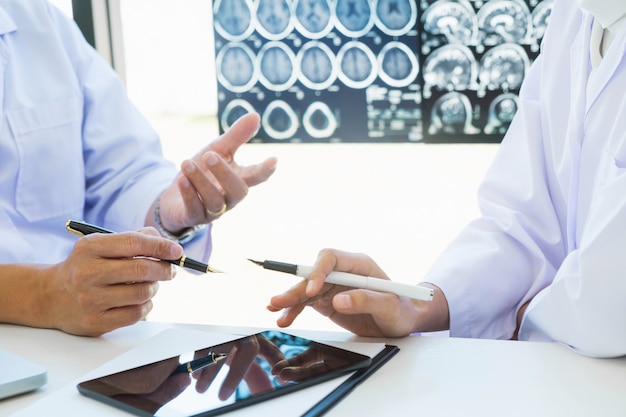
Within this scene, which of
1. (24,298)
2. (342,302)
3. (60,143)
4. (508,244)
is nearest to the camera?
(342,302)

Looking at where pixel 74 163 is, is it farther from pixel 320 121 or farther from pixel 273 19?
pixel 273 19

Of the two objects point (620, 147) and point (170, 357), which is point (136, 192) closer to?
point (170, 357)

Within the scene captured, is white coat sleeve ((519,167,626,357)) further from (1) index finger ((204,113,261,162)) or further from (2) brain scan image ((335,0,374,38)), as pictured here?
(2) brain scan image ((335,0,374,38))

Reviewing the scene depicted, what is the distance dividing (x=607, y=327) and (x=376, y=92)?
1451 mm

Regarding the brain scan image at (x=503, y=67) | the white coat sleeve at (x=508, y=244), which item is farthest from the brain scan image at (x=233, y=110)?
the white coat sleeve at (x=508, y=244)

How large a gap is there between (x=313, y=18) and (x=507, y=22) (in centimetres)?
55

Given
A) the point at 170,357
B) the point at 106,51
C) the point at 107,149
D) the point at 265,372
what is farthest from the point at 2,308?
the point at 106,51

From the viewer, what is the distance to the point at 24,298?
Answer: 1025mm

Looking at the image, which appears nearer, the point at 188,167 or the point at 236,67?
the point at 188,167

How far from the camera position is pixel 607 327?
2.85 feet

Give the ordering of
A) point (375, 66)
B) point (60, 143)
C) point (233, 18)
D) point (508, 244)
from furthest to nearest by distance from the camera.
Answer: point (233, 18) → point (375, 66) → point (60, 143) → point (508, 244)

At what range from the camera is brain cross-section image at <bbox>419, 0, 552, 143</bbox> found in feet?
6.91

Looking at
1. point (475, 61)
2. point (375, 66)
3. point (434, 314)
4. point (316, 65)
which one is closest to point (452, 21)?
point (475, 61)

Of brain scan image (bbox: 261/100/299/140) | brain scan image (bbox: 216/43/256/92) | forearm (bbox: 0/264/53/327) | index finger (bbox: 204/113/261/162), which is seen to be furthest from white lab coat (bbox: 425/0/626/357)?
brain scan image (bbox: 216/43/256/92)
